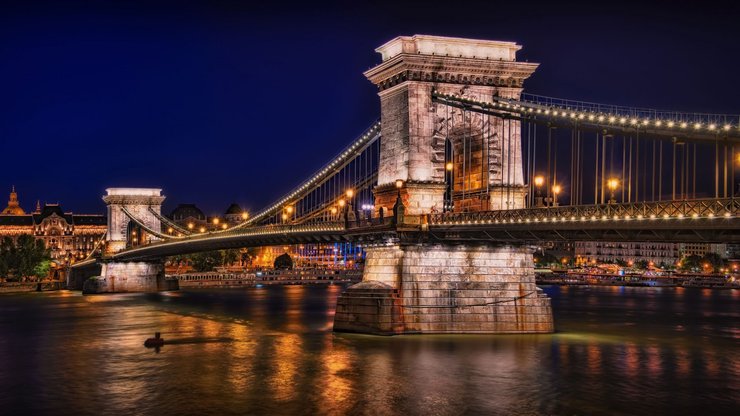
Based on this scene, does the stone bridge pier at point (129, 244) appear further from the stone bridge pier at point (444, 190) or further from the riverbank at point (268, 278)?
the stone bridge pier at point (444, 190)

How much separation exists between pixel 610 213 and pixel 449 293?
41.3ft

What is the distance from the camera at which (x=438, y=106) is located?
52.8 m

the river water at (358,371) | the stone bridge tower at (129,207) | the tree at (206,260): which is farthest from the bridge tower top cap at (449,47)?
the tree at (206,260)

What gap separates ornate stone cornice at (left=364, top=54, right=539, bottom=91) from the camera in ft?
170

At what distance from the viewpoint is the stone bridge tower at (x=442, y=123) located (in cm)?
5216

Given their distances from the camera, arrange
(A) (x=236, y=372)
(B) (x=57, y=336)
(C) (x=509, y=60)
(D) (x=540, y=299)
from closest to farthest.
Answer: (A) (x=236, y=372)
(D) (x=540, y=299)
(C) (x=509, y=60)
(B) (x=57, y=336)

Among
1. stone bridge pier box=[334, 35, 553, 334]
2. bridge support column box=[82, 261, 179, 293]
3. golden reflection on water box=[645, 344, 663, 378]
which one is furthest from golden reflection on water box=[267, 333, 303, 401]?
bridge support column box=[82, 261, 179, 293]

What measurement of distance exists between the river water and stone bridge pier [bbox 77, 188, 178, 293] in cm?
5167

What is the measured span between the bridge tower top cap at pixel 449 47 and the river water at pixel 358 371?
16.5m

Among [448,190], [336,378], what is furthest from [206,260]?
[336,378]

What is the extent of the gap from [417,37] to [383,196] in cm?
952

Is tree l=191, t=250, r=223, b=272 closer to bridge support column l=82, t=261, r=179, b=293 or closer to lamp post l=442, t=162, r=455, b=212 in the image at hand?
bridge support column l=82, t=261, r=179, b=293

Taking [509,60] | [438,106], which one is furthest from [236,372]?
[509,60]

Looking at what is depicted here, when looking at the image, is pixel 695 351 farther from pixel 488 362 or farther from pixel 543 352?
pixel 488 362
